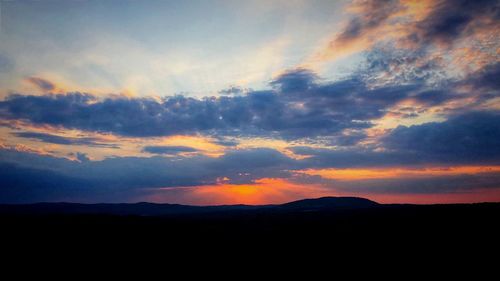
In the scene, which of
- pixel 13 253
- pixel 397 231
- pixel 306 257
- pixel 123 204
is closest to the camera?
pixel 13 253

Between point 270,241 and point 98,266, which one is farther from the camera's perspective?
point 270,241

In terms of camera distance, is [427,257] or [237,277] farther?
[427,257]

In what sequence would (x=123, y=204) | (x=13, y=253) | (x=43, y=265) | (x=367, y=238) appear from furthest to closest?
(x=123, y=204) < (x=367, y=238) < (x=13, y=253) < (x=43, y=265)

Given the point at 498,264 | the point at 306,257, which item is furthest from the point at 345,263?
the point at 498,264

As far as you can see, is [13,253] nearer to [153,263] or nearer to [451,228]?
[153,263]

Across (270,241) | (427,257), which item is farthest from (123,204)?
(427,257)

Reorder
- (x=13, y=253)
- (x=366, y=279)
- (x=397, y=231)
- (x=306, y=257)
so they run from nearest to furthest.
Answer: (x=366, y=279), (x=13, y=253), (x=306, y=257), (x=397, y=231)

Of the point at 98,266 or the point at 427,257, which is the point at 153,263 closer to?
the point at 98,266

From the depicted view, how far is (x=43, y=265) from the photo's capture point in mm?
18953

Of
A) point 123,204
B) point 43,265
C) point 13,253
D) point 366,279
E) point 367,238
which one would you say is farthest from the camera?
point 123,204

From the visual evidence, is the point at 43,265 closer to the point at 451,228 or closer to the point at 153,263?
the point at 153,263

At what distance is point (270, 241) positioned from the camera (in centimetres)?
3034

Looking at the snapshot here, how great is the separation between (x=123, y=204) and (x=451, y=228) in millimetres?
193530

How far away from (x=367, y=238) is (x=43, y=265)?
2644 centimetres
